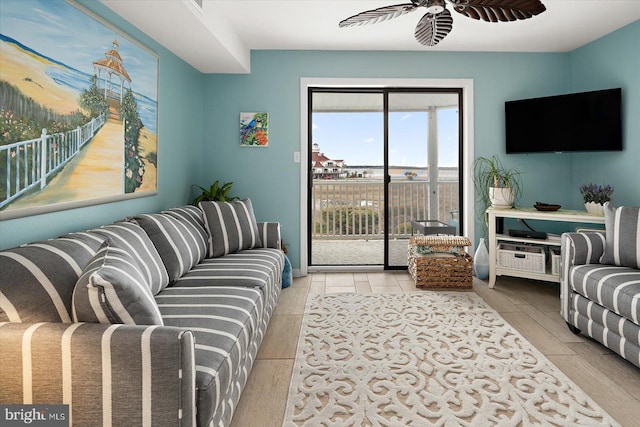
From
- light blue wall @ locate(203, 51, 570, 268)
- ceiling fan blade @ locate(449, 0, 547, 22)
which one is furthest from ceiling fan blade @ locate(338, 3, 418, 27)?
light blue wall @ locate(203, 51, 570, 268)

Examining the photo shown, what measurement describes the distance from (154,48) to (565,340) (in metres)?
3.80

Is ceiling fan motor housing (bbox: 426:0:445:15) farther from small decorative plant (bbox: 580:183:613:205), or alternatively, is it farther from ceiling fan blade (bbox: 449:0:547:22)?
small decorative plant (bbox: 580:183:613:205)

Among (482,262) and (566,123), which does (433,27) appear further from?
(482,262)

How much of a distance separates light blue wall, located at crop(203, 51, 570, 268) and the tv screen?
205 millimetres

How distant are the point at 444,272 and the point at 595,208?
4.84 ft

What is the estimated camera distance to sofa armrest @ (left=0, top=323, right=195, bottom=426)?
3.95 feet

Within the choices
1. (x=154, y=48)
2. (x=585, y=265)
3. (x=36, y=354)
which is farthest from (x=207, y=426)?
(x=154, y=48)

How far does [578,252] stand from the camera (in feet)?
9.14

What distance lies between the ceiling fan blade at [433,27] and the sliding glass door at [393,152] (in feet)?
6.30

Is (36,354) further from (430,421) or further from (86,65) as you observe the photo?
(86,65)

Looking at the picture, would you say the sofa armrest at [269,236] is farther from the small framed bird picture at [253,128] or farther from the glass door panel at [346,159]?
the small framed bird picture at [253,128]

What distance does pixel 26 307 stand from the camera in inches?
54.5

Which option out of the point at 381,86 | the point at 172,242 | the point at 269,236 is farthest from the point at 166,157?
the point at 381,86

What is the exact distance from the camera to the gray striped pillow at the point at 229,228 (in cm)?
326
